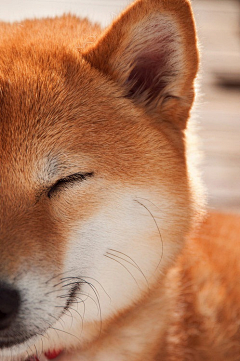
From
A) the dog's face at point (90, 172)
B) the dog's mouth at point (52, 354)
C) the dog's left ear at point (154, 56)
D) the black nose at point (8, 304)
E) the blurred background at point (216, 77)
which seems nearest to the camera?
the black nose at point (8, 304)

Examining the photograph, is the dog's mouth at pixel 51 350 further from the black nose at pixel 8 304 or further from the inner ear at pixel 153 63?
the inner ear at pixel 153 63

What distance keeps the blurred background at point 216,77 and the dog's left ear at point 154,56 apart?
3.87ft

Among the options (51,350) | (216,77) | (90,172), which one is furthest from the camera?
(216,77)

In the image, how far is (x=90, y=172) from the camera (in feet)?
5.18

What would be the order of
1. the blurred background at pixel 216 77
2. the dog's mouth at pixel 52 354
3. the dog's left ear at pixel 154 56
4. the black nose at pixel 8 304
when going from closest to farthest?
1. the black nose at pixel 8 304
2. the dog's left ear at pixel 154 56
3. the dog's mouth at pixel 52 354
4. the blurred background at pixel 216 77

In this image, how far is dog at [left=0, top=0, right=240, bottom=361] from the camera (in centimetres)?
149

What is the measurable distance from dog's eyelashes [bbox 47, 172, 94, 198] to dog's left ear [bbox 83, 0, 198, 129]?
40 centimetres

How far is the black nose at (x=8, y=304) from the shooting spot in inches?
53.7

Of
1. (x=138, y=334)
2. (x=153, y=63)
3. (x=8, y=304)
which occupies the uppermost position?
(x=153, y=63)

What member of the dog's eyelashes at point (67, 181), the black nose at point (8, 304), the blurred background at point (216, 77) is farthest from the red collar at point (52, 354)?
the blurred background at point (216, 77)

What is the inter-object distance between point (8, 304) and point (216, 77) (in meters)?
3.43

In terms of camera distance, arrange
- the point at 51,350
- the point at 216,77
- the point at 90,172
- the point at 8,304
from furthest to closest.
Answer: the point at 216,77 → the point at 51,350 → the point at 90,172 → the point at 8,304

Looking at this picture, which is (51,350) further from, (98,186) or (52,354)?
(98,186)

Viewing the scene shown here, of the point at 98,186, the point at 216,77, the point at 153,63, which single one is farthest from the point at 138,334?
the point at 216,77
